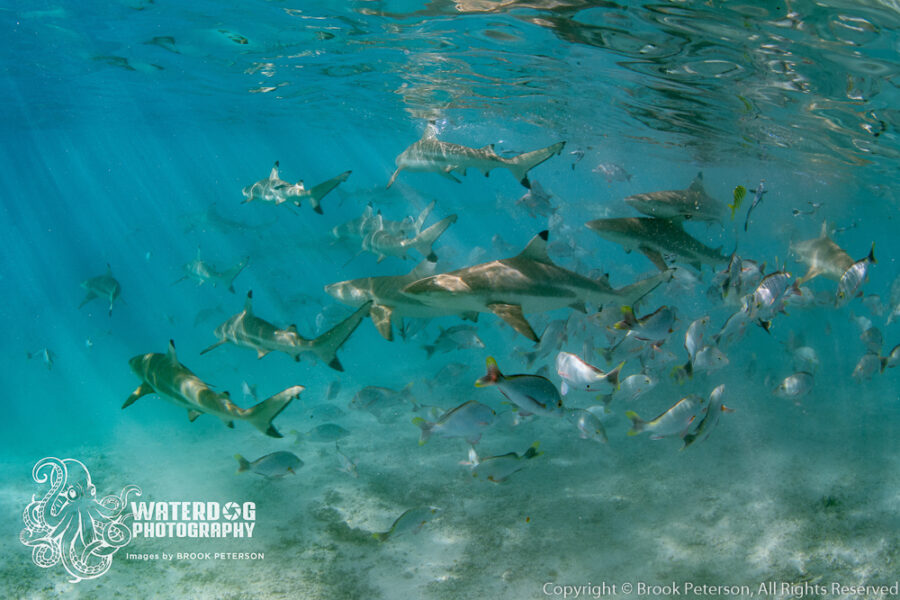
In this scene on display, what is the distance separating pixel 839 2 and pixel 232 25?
47.0ft

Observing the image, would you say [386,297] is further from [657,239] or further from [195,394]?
Answer: [657,239]

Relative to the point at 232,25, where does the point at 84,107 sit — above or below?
below

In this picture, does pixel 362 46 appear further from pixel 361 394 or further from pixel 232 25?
pixel 361 394

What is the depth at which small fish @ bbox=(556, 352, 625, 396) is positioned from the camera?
527cm

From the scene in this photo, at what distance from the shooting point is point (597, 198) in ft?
255

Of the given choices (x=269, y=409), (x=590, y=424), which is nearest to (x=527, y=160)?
(x=590, y=424)

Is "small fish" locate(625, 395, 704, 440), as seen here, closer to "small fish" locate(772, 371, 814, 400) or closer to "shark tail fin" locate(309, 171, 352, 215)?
"small fish" locate(772, 371, 814, 400)

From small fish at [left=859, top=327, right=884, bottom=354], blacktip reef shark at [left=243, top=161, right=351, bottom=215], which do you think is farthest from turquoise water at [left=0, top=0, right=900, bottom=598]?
blacktip reef shark at [left=243, top=161, right=351, bottom=215]

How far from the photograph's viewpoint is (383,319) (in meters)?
5.57

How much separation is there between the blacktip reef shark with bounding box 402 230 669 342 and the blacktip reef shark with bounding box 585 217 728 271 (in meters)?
0.99

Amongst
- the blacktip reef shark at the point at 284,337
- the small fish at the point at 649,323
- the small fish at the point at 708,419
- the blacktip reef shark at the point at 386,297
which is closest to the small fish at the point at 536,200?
the blacktip reef shark at the point at 386,297

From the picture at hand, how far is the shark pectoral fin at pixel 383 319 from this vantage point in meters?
5.31

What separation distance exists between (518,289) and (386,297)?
174 centimetres

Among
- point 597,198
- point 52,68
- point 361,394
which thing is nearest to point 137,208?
point 597,198
